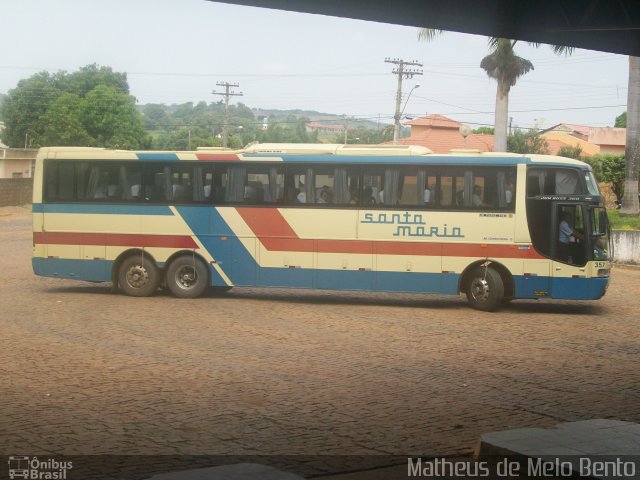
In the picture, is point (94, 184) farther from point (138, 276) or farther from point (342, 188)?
point (342, 188)

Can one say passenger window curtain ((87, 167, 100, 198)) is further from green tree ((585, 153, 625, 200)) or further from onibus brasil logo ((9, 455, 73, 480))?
green tree ((585, 153, 625, 200))

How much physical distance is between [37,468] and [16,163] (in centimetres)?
6846

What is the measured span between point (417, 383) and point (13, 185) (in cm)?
5081

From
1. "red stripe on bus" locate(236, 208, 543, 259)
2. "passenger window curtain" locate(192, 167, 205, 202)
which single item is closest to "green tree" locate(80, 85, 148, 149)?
"passenger window curtain" locate(192, 167, 205, 202)

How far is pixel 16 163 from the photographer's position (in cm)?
7162

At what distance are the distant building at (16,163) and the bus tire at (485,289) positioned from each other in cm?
5611

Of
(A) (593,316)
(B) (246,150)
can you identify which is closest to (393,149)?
(B) (246,150)

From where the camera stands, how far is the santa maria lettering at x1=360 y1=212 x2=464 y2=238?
18969 mm

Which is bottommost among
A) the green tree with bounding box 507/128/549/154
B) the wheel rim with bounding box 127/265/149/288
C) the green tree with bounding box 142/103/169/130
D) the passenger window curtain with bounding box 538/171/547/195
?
the wheel rim with bounding box 127/265/149/288

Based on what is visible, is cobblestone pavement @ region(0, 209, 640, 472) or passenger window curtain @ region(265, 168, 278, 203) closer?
cobblestone pavement @ region(0, 209, 640, 472)

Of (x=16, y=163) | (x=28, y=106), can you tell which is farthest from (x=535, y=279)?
(x=28, y=106)

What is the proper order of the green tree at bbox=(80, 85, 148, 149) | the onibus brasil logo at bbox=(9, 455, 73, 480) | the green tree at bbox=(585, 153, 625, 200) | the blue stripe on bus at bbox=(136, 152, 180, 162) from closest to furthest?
the onibus brasil logo at bbox=(9, 455, 73, 480) → the blue stripe on bus at bbox=(136, 152, 180, 162) → the green tree at bbox=(585, 153, 625, 200) → the green tree at bbox=(80, 85, 148, 149)

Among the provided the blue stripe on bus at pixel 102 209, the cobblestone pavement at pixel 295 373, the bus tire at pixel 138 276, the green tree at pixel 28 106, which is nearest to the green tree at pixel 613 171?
the cobblestone pavement at pixel 295 373

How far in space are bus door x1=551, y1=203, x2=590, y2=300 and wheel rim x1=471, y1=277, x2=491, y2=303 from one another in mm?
1322
